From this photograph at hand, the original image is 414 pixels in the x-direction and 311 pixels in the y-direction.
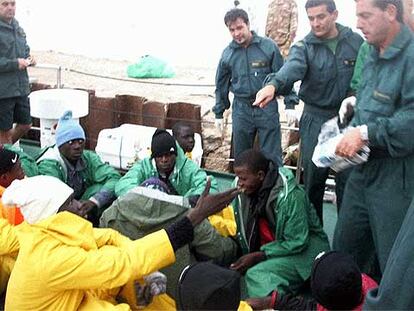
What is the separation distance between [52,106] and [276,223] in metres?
3.12

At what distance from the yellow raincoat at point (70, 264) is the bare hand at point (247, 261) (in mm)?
907

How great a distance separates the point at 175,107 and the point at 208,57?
11.7 metres

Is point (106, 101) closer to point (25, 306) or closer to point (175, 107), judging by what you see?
point (175, 107)

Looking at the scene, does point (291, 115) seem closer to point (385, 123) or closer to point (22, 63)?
point (22, 63)

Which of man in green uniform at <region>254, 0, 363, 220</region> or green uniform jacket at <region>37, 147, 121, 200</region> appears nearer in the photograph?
man in green uniform at <region>254, 0, 363, 220</region>

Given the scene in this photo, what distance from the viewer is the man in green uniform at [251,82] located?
518 cm

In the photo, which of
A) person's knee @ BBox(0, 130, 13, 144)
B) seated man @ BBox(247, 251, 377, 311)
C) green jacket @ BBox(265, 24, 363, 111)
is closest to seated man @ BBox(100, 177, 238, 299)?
seated man @ BBox(247, 251, 377, 311)

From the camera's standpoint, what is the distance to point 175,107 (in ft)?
22.4

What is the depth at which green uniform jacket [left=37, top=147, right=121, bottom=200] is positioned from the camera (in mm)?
4328

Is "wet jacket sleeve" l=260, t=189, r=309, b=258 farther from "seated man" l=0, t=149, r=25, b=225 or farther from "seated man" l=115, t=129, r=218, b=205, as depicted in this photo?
"seated man" l=0, t=149, r=25, b=225

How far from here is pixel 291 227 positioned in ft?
11.4

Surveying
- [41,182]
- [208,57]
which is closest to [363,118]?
[41,182]

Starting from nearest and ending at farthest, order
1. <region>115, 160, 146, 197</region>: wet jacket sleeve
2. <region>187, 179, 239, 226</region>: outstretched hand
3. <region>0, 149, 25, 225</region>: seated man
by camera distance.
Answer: <region>187, 179, 239, 226</region>: outstretched hand → <region>0, 149, 25, 225</region>: seated man → <region>115, 160, 146, 197</region>: wet jacket sleeve

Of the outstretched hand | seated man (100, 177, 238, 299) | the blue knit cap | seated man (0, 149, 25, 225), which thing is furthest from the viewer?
the blue knit cap
